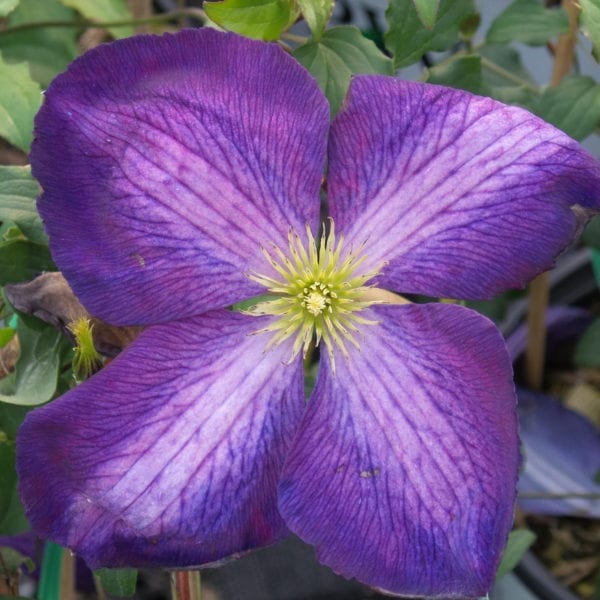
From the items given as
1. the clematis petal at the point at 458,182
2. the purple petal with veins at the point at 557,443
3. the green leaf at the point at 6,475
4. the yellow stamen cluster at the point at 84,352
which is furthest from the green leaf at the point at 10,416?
the purple petal with veins at the point at 557,443

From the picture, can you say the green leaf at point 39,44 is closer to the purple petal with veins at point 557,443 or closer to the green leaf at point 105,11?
the green leaf at point 105,11

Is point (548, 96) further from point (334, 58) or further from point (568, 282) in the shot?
point (568, 282)

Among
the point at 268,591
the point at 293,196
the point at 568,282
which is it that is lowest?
the point at 268,591

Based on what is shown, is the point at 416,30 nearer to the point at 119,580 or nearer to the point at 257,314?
the point at 257,314

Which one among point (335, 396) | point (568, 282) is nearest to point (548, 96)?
point (335, 396)

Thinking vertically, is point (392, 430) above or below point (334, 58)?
below

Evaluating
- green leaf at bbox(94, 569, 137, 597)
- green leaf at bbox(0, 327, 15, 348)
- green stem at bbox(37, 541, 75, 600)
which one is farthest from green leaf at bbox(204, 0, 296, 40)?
green stem at bbox(37, 541, 75, 600)

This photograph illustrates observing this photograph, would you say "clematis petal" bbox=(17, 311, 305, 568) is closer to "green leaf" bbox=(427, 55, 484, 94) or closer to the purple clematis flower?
the purple clematis flower
